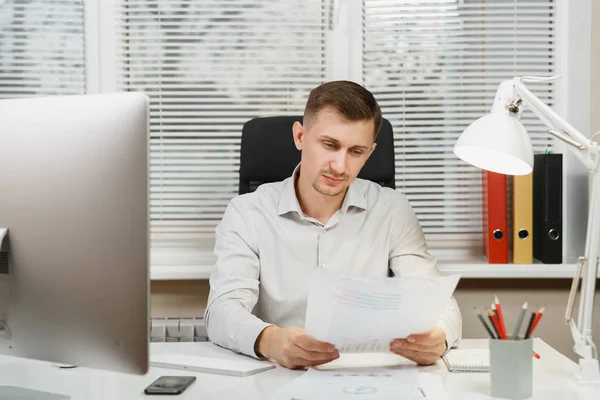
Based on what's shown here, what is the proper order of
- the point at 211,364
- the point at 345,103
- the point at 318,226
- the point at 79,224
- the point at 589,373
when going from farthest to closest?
the point at 318,226
the point at 345,103
the point at 211,364
the point at 589,373
the point at 79,224

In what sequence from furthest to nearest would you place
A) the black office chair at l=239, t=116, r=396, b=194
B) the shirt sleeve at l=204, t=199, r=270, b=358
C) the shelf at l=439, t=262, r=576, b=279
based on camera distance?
the shelf at l=439, t=262, r=576, b=279 → the black office chair at l=239, t=116, r=396, b=194 → the shirt sleeve at l=204, t=199, r=270, b=358

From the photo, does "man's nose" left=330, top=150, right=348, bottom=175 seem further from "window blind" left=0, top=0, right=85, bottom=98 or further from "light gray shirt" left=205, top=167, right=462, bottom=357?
"window blind" left=0, top=0, right=85, bottom=98

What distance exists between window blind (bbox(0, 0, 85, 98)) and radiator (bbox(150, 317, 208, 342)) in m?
0.87

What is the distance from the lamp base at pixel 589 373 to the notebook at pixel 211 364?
57cm

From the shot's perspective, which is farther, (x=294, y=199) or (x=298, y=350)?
(x=294, y=199)

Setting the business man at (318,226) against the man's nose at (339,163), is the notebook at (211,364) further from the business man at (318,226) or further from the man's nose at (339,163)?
the man's nose at (339,163)

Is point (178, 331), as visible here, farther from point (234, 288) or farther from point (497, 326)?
point (497, 326)

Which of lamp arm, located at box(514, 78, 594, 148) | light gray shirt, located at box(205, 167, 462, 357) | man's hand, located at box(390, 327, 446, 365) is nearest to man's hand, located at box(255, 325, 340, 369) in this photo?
man's hand, located at box(390, 327, 446, 365)

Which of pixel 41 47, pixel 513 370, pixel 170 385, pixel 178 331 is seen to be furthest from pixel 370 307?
pixel 41 47

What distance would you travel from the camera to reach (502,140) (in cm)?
126

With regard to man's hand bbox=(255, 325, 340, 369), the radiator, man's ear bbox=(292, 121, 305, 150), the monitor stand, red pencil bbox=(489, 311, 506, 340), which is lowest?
the radiator

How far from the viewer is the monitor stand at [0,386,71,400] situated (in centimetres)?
107

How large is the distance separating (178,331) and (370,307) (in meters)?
1.23

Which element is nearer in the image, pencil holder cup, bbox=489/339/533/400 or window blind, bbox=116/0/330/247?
pencil holder cup, bbox=489/339/533/400
